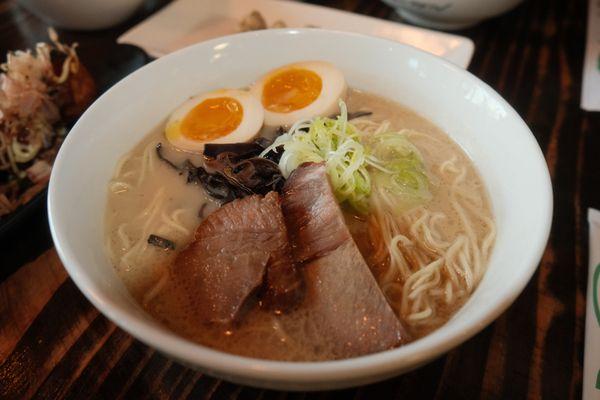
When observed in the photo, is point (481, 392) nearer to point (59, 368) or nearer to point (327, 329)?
point (327, 329)

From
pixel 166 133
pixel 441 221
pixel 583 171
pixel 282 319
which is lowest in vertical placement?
pixel 583 171

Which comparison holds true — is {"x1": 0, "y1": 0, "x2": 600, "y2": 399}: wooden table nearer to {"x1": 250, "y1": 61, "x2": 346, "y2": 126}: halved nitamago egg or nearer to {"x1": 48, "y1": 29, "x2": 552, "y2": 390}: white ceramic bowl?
{"x1": 48, "y1": 29, "x2": 552, "y2": 390}: white ceramic bowl

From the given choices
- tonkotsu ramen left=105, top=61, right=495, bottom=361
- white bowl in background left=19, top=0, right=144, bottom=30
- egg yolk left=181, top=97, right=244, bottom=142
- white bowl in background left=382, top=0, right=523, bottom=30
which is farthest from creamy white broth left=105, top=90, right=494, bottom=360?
white bowl in background left=19, top=0, right=144, bottom=30

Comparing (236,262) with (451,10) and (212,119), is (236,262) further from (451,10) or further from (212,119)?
(451,10)

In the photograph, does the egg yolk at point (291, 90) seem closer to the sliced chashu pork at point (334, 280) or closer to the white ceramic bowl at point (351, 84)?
the white ceramic bowl at point (351, 84)

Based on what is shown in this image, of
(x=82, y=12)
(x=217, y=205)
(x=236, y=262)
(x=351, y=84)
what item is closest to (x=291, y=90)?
(x=351, y=84)

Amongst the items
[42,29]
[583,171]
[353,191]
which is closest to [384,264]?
[353,191]

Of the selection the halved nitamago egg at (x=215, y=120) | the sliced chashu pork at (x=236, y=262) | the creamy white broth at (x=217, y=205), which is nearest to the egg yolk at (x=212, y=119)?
the halved nitamago egg at (x=215, y=120)
